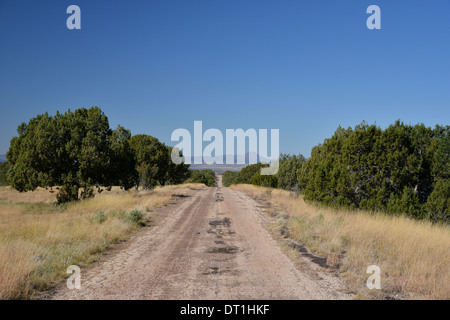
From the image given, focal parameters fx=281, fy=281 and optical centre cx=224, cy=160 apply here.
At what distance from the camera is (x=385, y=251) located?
26.7ft

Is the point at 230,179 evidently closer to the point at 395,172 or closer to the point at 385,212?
the point at 385,212

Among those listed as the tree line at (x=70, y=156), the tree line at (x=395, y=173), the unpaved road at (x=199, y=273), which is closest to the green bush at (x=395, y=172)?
the tree line at (x=395, y=173)

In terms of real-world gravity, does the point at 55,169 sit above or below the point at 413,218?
above

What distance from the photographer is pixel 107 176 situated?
22688 mm

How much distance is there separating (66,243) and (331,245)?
8412mm

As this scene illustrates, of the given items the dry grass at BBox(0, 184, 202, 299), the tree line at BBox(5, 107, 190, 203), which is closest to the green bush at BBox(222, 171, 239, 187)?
the tree line at BBox(5, 107, 190, 203)

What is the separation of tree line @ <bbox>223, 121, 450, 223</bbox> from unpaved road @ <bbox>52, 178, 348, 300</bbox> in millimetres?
6787

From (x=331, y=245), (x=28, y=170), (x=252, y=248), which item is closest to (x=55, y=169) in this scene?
(x=28, y=170)

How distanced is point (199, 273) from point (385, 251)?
18.0 ft

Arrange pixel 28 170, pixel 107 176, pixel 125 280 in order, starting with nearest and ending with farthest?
1. pixel 125 280
2. pixel 28 170
3. pixel 107 176

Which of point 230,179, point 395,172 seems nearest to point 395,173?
point 395,172

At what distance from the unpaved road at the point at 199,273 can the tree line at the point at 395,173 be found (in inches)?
267

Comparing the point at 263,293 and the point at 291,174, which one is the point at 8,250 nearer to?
the point at 263,293

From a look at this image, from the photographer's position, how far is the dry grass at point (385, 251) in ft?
19.0
